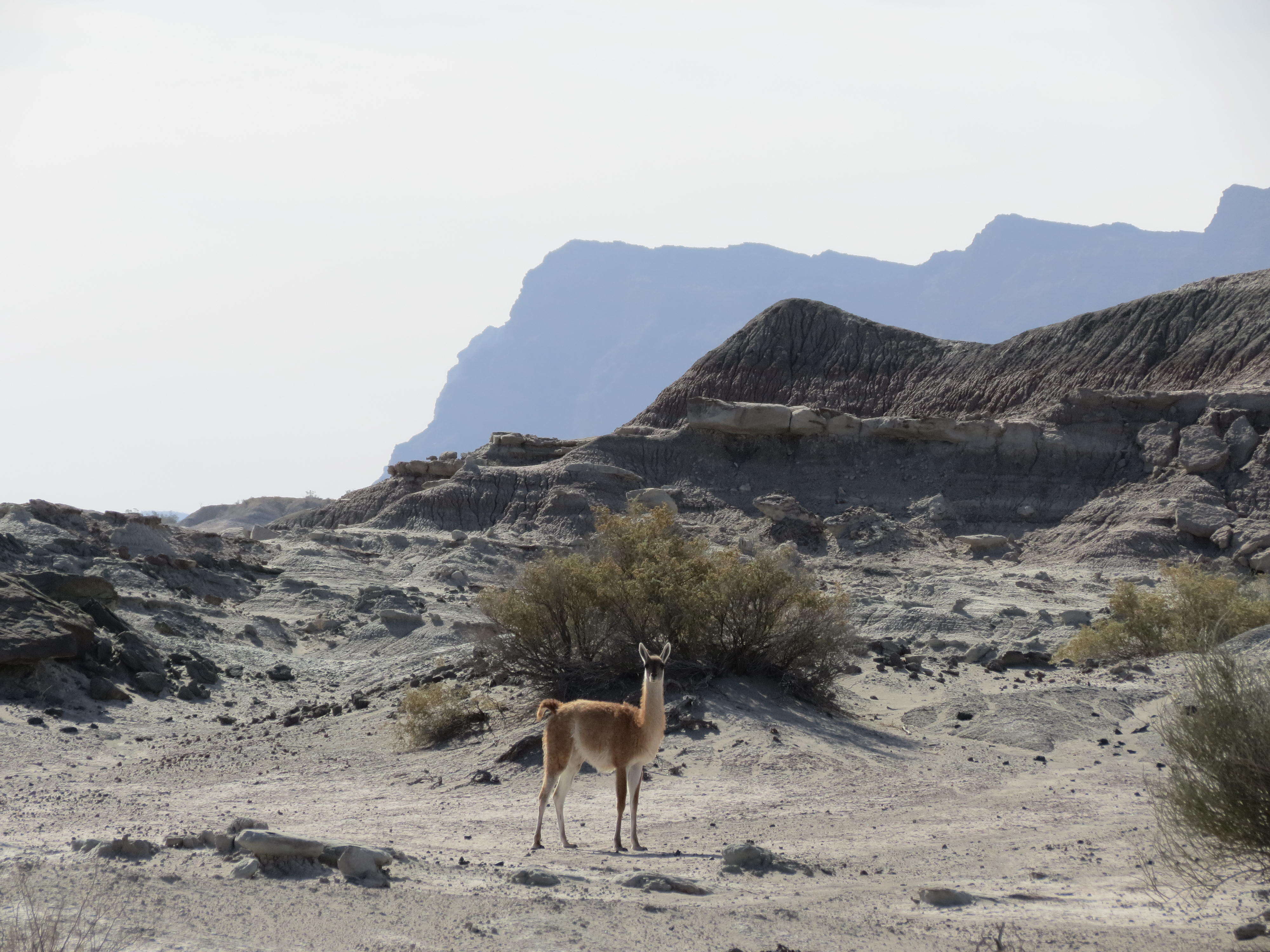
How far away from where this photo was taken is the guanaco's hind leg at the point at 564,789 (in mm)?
7820

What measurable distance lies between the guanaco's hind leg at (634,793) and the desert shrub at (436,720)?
15.4 feet

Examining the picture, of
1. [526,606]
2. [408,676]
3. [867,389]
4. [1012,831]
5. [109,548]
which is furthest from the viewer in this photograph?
[867,389]

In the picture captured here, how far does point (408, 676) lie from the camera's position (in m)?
17.6

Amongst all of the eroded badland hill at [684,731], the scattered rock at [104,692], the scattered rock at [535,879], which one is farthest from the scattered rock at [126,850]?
the scattered rock at [104,692]

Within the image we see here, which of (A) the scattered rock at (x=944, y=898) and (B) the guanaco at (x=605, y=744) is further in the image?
(B) the guanaco at (x=605, y=744)

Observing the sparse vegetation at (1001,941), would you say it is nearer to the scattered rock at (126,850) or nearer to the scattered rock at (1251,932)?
the scattered rock at (1251,932)

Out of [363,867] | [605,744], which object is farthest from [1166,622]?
[363,867]

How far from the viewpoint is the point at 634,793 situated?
26.2ft

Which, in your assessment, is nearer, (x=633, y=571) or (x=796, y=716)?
(x=796, y=716)

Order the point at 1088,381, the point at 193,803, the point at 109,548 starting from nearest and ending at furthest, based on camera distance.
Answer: the point at 193,803 → the point at 109,548 → the point at 1088,381

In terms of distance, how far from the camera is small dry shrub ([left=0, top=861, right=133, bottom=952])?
4.68 meters

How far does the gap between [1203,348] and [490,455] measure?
33.4 meters

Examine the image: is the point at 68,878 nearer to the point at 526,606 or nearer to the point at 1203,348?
the point at 526,606

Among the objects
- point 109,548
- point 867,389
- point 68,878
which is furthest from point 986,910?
point 867,389
